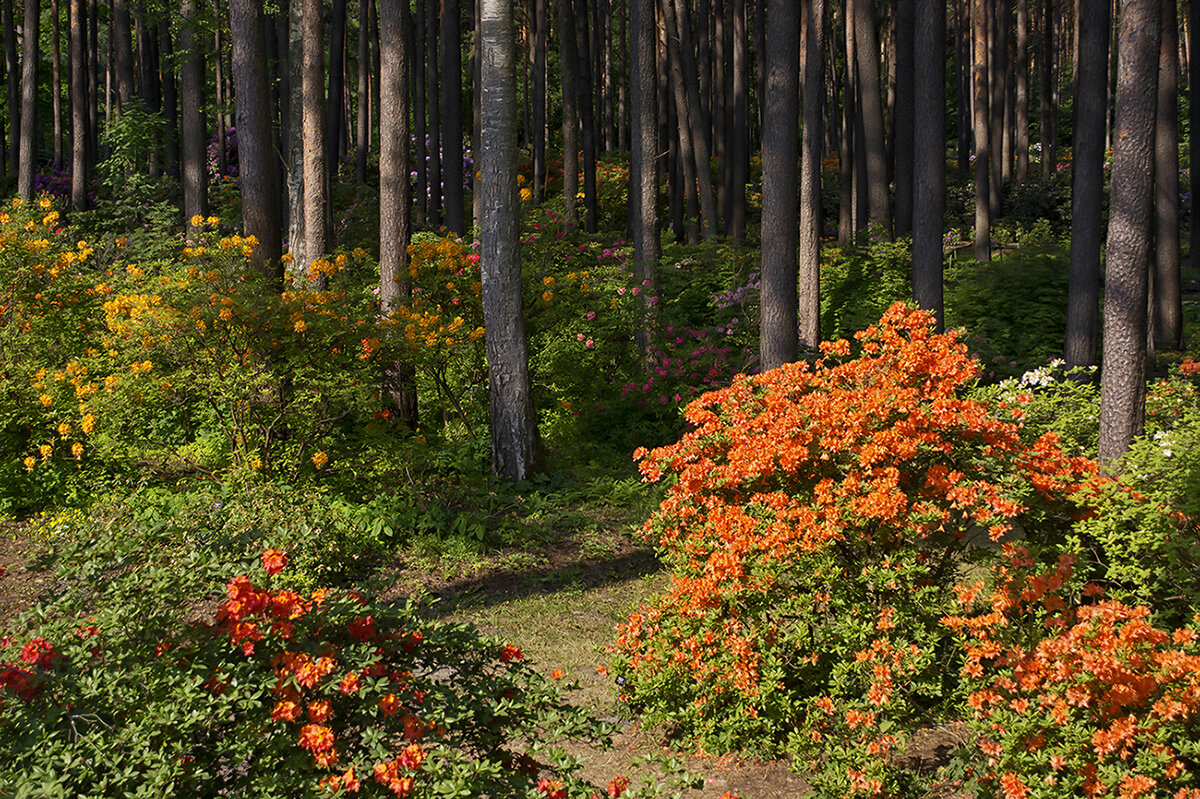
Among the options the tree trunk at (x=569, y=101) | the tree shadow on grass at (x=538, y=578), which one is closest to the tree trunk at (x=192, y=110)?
the tree trunk at (x=569, y=101)

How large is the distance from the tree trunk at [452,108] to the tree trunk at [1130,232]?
13033 millimetres

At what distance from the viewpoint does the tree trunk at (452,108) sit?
56.6 feet

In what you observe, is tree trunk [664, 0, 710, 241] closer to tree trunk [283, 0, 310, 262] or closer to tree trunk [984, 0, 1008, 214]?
tree trunk [984, 0, 1008, 214]

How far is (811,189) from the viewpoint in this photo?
12812 mm

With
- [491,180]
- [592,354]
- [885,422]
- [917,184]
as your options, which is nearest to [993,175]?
[917,184]

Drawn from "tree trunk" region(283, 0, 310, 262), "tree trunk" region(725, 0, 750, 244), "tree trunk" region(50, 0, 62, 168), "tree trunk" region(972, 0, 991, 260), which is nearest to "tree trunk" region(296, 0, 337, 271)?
"tree trunk" region(283, 0, 310, 262)

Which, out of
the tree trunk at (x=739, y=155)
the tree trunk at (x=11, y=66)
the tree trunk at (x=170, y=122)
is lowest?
the tree trunk at (x=739, y=155)

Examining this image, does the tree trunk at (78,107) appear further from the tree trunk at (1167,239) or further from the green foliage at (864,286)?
the tree trunk at (1167,239)

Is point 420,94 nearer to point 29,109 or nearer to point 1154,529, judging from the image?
point 29,109

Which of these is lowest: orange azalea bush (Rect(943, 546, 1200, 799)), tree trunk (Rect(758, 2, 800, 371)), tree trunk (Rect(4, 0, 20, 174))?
orange azalea bush (Rect(943, 546, 1200, 799))

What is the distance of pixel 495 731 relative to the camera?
2895 millimetres

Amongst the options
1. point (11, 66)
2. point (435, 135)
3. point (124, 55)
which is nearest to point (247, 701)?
point (435, 135)

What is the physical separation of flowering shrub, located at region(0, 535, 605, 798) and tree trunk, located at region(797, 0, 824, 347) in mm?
9951

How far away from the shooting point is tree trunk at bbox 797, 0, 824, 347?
1234 centimetres
